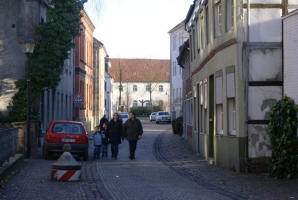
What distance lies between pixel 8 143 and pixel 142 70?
112 metres

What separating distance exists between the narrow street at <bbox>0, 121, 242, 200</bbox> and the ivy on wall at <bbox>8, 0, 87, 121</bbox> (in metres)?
10.1

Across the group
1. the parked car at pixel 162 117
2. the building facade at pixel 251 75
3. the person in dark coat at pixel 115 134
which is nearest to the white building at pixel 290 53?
the building facade at pixel 251 75

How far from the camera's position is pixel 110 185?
14.2 m

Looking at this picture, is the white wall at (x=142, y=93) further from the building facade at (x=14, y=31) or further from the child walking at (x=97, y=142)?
the child walking at (x=97, y=142)

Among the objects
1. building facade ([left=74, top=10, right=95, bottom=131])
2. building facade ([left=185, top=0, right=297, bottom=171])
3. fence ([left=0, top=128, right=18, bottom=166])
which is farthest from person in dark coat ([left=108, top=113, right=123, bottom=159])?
building facade ([left=74, top=10, right=95, bottom=131])

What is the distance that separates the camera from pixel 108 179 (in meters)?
15.6

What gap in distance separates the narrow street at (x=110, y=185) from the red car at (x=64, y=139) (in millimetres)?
3191

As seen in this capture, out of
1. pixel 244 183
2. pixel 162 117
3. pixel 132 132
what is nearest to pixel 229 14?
pixel 132 132

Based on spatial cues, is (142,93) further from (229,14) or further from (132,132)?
(229,14)

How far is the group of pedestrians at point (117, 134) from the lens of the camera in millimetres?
23312

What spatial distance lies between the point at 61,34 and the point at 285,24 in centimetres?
1537

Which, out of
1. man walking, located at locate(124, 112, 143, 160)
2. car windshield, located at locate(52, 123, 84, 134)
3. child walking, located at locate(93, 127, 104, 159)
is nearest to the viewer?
car windshield, located at locate(52, 123, 84, 134)

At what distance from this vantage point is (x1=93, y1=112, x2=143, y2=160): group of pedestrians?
2331 cm

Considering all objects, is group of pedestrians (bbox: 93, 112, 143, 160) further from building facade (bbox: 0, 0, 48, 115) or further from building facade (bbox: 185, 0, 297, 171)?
building facade (bbox: 0, 0, 48, 115)
